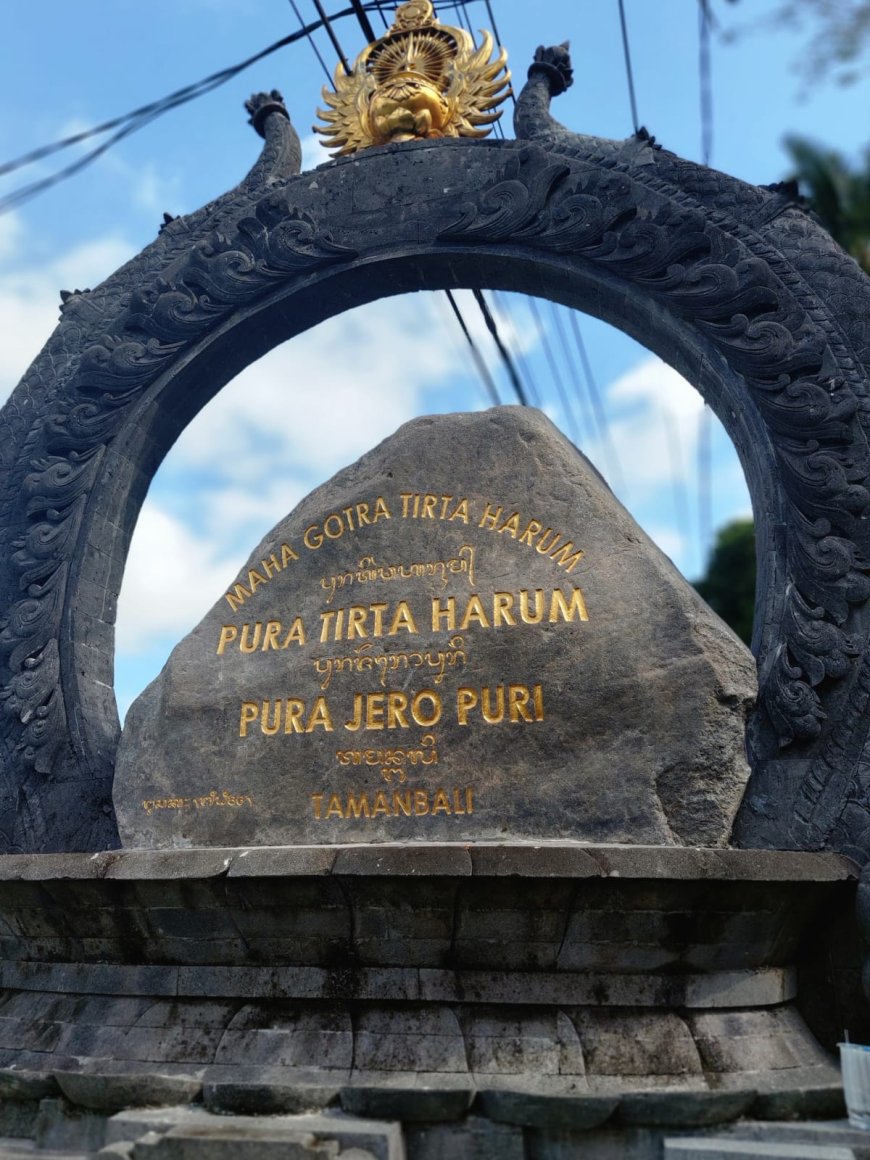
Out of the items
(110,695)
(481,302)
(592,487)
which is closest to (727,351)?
(592,487)

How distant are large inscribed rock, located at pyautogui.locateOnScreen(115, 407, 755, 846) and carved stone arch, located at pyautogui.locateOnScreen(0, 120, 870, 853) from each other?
0.73m

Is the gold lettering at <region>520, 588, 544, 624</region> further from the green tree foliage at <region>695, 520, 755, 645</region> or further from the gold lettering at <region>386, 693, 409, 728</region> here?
the green tree foliage at <region>695, 520, 755, 645</region>

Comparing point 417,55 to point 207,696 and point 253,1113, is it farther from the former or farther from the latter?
point 253,1113

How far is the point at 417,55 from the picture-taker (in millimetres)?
7410

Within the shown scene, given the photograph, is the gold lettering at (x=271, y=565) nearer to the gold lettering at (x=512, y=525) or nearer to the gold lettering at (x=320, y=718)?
the gold lettering at (x=320, y=718)

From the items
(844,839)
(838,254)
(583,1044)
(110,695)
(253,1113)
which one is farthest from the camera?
(110,695)

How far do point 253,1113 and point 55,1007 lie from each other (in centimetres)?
138

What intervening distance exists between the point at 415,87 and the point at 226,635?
480cm

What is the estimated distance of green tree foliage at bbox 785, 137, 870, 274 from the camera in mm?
14008

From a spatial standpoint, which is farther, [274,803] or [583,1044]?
[274,803]

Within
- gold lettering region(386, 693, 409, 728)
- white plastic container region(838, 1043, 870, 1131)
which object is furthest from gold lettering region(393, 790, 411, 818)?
white plastic container region(838, 1043, 870, 1131)

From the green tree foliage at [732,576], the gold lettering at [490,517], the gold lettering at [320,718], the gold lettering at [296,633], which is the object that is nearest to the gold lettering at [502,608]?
the gold lettering at [490,517]

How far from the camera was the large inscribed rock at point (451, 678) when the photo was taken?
4.00 m

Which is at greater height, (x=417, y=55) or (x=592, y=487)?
(x=417, y=55)
